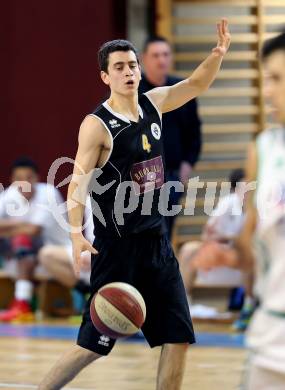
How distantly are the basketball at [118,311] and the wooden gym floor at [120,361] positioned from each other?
1.55 m

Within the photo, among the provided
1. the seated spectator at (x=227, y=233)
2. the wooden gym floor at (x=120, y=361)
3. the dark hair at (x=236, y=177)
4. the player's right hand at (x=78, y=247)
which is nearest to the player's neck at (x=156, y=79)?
the seated spectator at (x=227, y=233)

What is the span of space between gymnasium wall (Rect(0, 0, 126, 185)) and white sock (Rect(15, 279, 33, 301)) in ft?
5.32

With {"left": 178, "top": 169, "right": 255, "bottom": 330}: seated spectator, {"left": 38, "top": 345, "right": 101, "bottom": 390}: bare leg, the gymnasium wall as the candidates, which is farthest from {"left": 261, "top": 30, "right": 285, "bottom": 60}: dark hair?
the gymnasium wall

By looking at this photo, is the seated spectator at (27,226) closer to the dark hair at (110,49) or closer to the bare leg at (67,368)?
the dark hair at (110,49)

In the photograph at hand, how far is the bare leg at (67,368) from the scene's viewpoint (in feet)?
17.8

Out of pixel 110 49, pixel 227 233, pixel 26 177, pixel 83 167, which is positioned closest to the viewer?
pixel 83 167

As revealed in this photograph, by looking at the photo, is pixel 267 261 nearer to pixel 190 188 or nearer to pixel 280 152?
pixel 280 152

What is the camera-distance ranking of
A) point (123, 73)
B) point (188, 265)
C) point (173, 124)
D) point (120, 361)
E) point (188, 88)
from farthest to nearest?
point (188, 265)
point (173, 124)
point (120, 361)
point (188, 88)
point (123, 73)

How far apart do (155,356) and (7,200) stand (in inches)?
131

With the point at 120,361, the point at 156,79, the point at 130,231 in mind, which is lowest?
the point at 120,361

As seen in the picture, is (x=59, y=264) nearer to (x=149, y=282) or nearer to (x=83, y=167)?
(x=149, y=282)

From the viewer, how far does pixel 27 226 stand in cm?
1065

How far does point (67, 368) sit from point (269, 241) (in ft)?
6.93

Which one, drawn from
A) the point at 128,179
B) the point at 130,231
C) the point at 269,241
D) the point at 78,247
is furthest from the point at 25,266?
the point at 269,241
